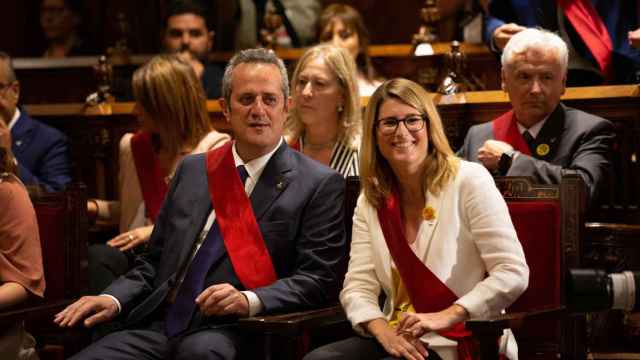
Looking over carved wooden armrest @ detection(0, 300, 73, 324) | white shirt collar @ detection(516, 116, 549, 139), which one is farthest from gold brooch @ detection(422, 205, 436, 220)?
carved wooden armrest @ detection(0, 300, 73, 324)

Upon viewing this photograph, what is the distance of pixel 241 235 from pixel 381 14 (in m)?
3.87

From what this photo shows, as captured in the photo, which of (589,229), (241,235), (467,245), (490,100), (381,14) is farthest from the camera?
(381,14)

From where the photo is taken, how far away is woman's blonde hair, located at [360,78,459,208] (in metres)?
3.12

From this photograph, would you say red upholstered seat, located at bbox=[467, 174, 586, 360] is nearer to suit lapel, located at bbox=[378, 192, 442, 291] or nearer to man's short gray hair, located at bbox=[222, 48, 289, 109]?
suit lapel, located at bbox=[378, 192, 442, 291]

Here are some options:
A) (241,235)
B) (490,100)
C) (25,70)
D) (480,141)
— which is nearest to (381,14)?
(25,70)

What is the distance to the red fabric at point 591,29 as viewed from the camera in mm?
4312

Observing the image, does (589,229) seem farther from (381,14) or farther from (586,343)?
(381,14)

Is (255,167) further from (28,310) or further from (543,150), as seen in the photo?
(543,150)

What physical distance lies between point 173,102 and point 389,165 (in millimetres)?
1170

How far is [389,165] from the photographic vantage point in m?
3.21

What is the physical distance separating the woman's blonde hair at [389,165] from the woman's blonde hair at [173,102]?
109 cm

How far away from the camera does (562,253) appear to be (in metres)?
3.22

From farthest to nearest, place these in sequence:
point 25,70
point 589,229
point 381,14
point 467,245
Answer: point 381,14, point 25,70, point 589,229, point 467,245

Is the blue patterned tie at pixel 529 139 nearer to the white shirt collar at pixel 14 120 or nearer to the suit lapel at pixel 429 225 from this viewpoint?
the suit lapel at pixel 429 225
